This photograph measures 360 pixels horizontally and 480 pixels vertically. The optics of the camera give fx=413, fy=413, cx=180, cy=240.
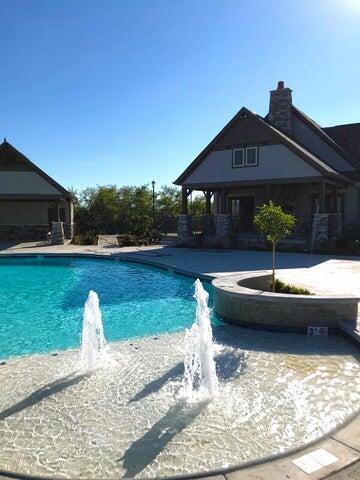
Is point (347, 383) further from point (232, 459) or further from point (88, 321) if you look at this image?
point (88, 321)

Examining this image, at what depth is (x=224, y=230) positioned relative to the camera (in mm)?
23422

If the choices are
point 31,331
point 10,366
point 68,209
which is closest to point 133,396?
point 10,366

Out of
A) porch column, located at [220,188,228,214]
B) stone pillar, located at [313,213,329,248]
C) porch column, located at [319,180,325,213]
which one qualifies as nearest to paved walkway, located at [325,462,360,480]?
stone pillar, located at [313,213,329,248]

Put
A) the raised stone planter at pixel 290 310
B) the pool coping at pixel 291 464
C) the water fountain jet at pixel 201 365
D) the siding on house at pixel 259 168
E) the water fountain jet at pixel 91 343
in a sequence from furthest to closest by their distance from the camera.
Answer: the siding on house at pixel 259 168
the raised stone planter at pixel 290 310
the water fountain jet at pixel 91 343
the water fountain jet at pixel 201 365
the pool coping at pixel 291 464

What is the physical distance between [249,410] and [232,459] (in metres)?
1.02

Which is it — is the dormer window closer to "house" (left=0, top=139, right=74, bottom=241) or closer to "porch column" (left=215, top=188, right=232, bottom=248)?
"porch column" (left=215, top=188, right=232, bottom=248)

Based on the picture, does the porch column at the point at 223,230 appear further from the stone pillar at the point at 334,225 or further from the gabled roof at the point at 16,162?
the gabled roof at the point at 16,162

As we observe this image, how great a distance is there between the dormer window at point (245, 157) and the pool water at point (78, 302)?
30.6ft

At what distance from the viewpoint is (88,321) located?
6.70m

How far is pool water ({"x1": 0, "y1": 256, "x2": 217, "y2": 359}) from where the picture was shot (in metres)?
8.41

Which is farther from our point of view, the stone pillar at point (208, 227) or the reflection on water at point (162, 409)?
the stone pillar at point (208, 227)

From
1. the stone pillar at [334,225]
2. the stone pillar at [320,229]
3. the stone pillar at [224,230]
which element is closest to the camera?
the stone pillar at [320,229]

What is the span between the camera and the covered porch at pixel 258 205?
71.4ft

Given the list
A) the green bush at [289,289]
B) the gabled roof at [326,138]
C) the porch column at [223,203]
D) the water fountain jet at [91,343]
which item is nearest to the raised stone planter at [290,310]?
the green bush at [289,289]
